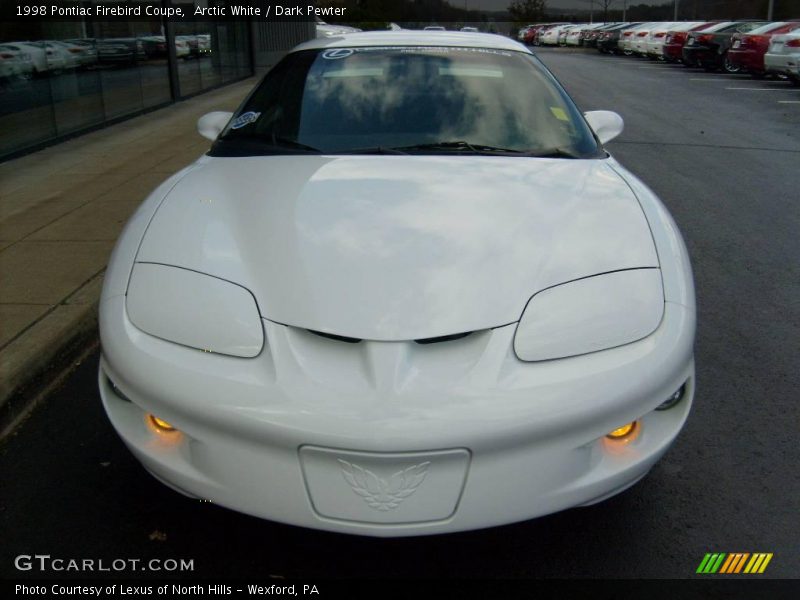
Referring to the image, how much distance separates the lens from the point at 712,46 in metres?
22.6

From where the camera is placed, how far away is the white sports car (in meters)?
2.07

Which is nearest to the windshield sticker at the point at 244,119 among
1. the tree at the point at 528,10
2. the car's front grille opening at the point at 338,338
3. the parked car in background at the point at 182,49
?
the car's front grille opening at the point at 338,338

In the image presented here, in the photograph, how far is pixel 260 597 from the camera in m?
2.37

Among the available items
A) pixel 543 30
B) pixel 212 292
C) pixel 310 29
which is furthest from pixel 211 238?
pixel 543 30

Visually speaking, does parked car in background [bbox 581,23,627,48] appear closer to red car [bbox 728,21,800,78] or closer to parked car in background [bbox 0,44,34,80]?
red car [bbox 728,21,800,78]

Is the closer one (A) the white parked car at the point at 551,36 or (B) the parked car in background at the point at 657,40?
(B) the parked car in background at the point at 657,40

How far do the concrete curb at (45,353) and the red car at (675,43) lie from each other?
80.1 ft

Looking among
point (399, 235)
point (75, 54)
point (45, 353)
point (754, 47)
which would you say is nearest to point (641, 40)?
point (754, 47)

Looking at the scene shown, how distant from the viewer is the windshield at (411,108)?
344cm

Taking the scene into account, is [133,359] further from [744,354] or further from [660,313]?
[744,354]

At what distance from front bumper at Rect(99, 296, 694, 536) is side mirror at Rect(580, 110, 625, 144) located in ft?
6.39

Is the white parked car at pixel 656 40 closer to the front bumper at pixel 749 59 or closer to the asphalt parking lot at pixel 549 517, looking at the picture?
the front bumper at pixel 749 59

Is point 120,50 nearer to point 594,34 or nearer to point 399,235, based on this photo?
point 399,235

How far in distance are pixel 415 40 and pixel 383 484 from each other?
266 centimetres
